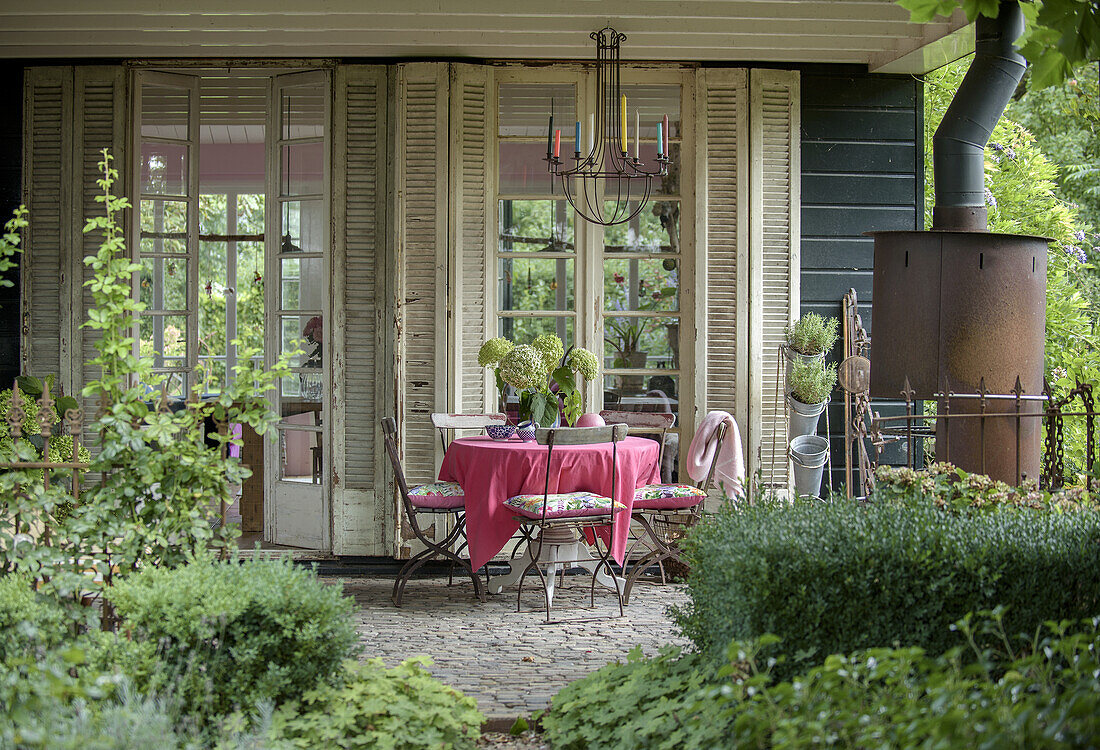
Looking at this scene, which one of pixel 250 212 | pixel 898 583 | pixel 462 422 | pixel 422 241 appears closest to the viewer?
pixel 898 583

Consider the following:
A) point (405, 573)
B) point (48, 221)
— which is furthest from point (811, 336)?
point (48, 221)

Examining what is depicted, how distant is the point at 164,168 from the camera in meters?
6.29

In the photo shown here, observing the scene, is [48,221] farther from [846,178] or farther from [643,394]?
[846,178]

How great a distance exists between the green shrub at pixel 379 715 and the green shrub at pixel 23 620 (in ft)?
2.41

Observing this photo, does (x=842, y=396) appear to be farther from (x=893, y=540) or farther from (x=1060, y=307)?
(x=893, y=540)

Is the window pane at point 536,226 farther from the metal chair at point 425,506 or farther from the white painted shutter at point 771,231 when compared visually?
the metal chair at point 425,506

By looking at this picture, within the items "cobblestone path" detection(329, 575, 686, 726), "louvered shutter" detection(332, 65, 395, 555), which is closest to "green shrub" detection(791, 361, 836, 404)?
"cobblestone path" detection(329, 575, 686, 726)

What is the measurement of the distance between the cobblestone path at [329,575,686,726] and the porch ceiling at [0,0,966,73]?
9.90ft

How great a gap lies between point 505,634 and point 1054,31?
337 cm

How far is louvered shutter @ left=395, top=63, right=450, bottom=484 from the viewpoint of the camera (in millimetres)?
6000

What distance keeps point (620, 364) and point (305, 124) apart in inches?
95.9

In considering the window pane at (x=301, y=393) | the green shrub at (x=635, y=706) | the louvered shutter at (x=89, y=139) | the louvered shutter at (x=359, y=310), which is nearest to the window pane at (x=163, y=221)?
the louvered shutter at (x=89, y=139)

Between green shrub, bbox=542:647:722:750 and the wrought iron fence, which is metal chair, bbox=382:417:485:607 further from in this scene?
the wrought iron fence

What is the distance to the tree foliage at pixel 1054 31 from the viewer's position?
269 cm
